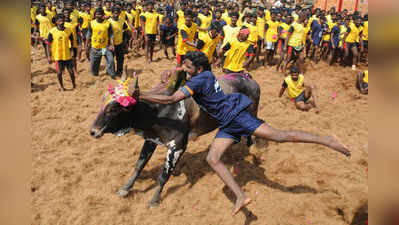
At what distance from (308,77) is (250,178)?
7850mm

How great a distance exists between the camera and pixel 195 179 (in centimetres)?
564

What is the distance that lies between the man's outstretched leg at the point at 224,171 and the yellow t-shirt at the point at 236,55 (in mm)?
4343

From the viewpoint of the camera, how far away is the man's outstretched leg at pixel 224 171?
384cm

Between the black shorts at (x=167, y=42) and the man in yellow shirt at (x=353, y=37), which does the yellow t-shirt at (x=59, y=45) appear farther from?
the man in yellow shirt at (x=353, y=37)

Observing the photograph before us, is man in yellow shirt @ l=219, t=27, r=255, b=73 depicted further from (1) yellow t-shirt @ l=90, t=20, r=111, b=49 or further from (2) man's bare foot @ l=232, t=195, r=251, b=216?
(2) man's bare foot @ l=232, t=195, r=251, b=216

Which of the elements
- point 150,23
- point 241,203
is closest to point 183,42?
point 150,23

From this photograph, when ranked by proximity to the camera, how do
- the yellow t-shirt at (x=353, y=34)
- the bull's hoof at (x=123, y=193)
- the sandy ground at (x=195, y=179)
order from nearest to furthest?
the sandy ground at (x=195, y=179) → the bull's hoof at (x=123, y=193) → the yellow t-shirt at (x=353, y=34)

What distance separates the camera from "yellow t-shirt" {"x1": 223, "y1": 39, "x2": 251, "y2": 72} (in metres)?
8.44

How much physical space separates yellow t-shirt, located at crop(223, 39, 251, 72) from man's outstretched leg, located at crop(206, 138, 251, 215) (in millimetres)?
4343

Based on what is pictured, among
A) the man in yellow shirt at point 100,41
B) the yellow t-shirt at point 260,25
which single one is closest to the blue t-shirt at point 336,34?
the yellow t-shirt at point 260,25

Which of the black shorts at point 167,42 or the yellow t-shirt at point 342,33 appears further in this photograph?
the yellow t-shirt at point 342,33

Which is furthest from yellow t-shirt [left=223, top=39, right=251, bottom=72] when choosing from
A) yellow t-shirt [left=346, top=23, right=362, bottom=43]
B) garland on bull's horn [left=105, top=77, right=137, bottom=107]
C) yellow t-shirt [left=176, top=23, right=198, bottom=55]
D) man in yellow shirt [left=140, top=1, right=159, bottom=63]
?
yellow t-shirt [left=346, top=23, right=362, bottom=43]
